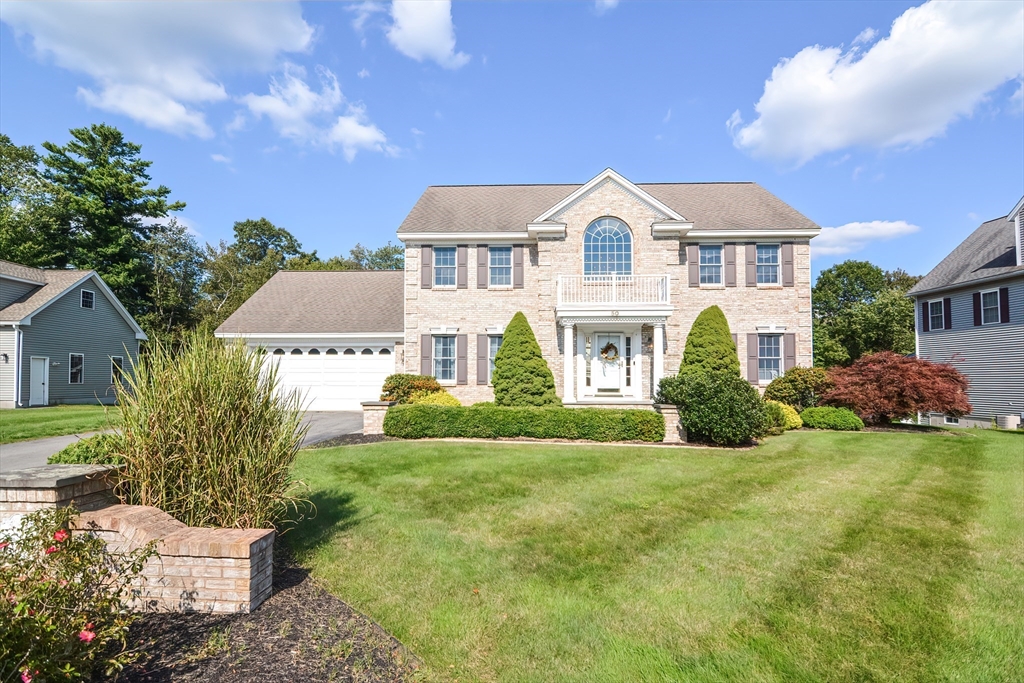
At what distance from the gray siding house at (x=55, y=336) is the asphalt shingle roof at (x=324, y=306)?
513 cm

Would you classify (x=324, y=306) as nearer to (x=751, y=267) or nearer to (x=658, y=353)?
(x=658, y=353)

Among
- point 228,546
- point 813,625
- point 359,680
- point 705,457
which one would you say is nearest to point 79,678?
point 228,546

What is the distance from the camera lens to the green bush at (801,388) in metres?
16.0

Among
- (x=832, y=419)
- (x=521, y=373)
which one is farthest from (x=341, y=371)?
(x=832, y=419)

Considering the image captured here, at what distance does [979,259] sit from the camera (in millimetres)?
20969

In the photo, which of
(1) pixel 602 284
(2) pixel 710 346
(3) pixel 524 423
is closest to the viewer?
(3) pixel 524 423

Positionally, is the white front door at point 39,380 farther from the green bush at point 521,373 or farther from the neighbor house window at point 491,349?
the green bush at point 521,373

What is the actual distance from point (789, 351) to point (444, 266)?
11966mm

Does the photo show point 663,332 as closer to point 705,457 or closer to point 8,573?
point 705,457

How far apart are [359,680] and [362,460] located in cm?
676

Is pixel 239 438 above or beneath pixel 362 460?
above

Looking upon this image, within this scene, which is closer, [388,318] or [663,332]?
[663,332]

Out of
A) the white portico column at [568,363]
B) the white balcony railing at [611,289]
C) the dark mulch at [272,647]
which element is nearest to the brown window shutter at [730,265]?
the white balcony railing at [611,289]

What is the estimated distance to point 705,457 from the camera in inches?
409
